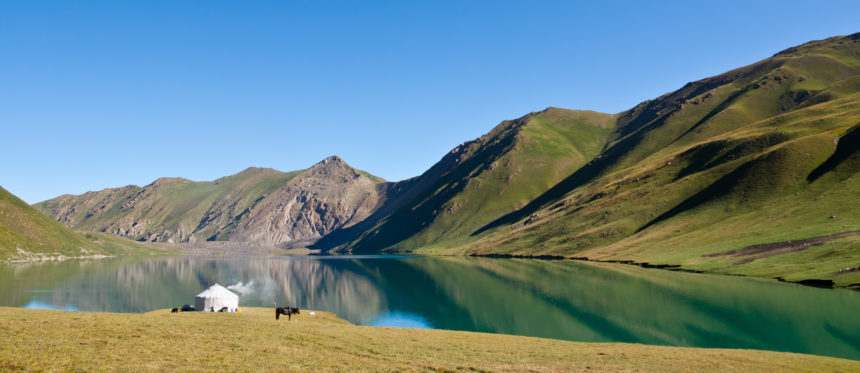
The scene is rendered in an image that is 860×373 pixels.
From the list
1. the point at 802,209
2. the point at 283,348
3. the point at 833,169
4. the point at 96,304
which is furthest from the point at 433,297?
the point at 833,169

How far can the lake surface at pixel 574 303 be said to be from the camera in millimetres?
59594

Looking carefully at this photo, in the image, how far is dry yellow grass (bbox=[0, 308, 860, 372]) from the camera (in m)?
28.8

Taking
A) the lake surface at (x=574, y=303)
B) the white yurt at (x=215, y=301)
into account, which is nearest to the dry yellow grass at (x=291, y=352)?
the lake surface at (x=574, y=303)

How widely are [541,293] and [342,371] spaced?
8440 centimetres

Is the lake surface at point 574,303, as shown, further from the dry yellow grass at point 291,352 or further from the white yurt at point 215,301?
the white yurt at point 215,301

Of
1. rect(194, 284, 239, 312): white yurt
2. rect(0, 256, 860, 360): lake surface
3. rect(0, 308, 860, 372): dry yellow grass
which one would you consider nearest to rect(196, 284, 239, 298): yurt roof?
rect(194, 284, 239, 312): white yurt

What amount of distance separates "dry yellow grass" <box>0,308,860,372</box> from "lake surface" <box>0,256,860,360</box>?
55.8ft

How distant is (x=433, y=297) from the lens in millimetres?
116125

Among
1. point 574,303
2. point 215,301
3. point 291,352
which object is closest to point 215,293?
point 215,301

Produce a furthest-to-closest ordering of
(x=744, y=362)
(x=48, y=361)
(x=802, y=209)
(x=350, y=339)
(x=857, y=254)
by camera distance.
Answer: (x=802, y=209) < (x=857, y=254) < (x=350, y=339) < (x=744, y=362) < (x=48, y=361)

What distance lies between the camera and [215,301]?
236 ft

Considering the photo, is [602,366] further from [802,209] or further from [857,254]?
[802,209]

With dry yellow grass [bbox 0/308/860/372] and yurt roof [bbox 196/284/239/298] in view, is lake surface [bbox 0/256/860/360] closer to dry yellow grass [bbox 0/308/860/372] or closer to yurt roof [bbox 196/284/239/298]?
dry yellow grass [bbox 0/308/860/372]

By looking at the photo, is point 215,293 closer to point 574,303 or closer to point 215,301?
point 215,301
